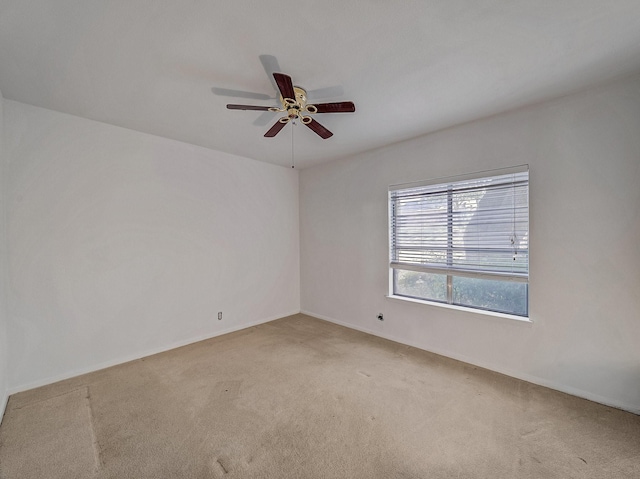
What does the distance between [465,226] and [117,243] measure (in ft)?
12.4

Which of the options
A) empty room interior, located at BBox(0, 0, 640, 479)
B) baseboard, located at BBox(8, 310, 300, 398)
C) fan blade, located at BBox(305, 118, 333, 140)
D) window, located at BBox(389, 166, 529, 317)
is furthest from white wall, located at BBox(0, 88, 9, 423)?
window, located at BBox(389, 166, 529, 317)

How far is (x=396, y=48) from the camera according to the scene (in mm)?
1738

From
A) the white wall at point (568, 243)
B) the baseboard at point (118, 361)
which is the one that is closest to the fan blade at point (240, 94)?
the white wall at point (568, 243)

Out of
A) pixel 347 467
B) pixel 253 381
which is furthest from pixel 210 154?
pixel 347 467

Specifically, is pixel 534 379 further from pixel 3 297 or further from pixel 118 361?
pixel 3 297

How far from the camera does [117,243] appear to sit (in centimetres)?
295

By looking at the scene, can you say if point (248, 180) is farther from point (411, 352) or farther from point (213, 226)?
point (411, 352)

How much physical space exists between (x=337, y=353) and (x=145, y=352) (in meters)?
2.22

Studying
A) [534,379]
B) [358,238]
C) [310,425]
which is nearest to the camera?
[310,425]

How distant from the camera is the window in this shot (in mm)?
2623

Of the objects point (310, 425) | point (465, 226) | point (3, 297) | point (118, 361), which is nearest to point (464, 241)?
point (465, 226)

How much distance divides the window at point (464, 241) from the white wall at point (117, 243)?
7.19ft

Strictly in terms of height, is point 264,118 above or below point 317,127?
above

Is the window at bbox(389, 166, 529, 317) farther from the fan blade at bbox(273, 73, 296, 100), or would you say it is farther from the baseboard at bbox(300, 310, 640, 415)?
the fan blade at bbox(273, 73, 296, 100)
